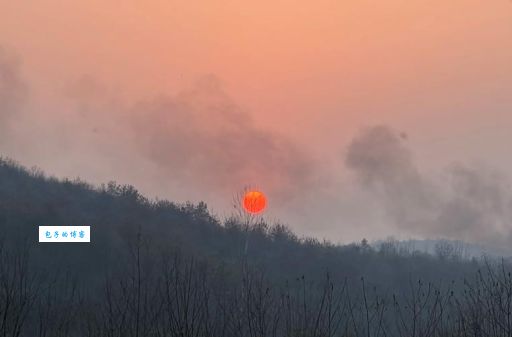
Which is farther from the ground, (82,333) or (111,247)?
(111,247)

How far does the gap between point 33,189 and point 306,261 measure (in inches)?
1002

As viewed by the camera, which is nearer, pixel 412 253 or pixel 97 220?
pixel 97 220

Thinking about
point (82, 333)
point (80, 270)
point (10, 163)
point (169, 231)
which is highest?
point (10, 163)

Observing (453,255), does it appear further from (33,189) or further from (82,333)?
(82,333)

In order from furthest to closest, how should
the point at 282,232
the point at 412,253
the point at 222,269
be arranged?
the point at 412,253 < the point at 282,232 < the point at 222,269

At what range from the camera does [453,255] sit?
74.8m

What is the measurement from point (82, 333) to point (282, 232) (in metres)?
52.2

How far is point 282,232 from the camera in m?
63.1

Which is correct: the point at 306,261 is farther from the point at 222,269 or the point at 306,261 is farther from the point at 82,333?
the point at 82,333

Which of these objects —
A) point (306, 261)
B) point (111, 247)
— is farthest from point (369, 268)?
A: point (111, 247)

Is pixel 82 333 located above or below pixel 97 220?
below

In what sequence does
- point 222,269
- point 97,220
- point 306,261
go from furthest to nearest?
point 306,261, point 97,220, point 222,269

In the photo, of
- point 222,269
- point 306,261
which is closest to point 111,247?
point 222,269

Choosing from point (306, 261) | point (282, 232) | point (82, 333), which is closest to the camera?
point (82, 333)
